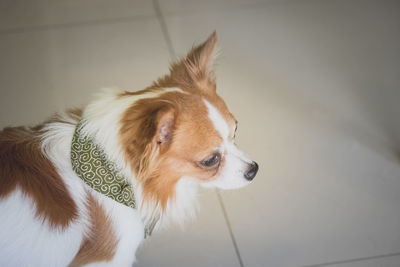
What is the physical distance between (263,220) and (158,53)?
1511 millimetres

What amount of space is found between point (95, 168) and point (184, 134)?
351mm

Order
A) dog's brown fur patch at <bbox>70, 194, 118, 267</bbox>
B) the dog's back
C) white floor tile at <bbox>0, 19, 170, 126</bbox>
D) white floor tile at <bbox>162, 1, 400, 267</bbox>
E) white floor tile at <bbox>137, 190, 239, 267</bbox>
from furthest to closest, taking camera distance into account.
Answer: white floor tile at <bbox>0, 19, 170, 126</bbox>
white floor tile at <bbox>162, 1, 400, 267</bbox>
white floor tile at <bbox>137, 190, 239, 267</bbox>
dog's brown fur patch at <bbox>70, 194, 118, 267</bbox>
the dog's back

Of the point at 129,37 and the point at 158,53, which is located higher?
the point at 129,37

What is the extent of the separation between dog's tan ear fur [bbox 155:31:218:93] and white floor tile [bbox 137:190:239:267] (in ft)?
2.85

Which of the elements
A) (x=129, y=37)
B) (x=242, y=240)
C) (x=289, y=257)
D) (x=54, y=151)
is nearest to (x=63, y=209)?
(x=54, y=151)

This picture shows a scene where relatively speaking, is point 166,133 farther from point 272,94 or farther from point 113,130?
point 272,94

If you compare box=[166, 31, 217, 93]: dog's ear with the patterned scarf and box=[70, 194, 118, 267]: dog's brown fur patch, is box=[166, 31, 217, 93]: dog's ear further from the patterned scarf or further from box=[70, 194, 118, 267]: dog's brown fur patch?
box=[70, 194, 118, 267]: dog's brown fur patch

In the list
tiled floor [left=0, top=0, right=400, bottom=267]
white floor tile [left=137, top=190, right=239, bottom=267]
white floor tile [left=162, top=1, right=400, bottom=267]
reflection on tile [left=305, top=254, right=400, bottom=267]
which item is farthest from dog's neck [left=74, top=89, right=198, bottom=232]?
reflection on tile [left=305, top=254, right=400, bottom=267]

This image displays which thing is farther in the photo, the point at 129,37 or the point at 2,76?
the point at 129,37

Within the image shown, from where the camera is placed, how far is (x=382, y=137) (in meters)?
2.46

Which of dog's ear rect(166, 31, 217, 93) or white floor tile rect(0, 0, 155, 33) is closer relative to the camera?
dog's ear rect(166, 31, 217, 93)

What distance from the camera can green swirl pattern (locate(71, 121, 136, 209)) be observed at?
4.22 ft

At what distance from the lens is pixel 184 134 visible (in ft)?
4.46

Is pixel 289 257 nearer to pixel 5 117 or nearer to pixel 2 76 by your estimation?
pixel 5 117
